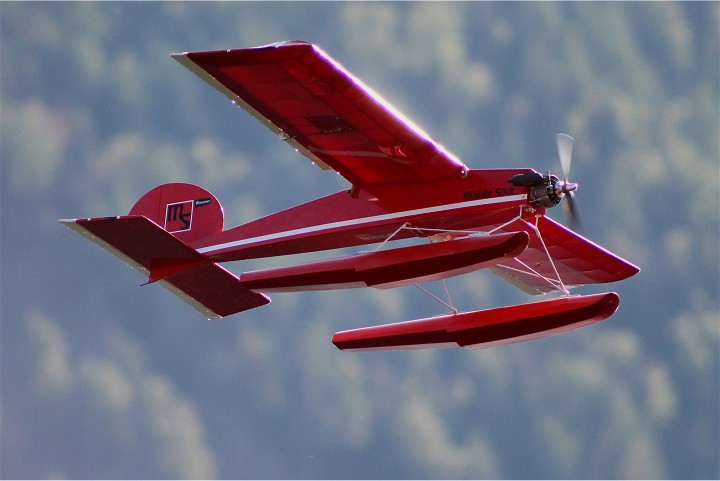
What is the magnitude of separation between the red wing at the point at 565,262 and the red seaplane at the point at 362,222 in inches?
2.9

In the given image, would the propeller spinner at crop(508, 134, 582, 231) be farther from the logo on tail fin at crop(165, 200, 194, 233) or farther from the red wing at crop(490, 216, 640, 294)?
the logo on tail fin at crop(165, 200, 194, 233)

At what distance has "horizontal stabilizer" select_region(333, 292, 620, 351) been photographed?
65.9 feet

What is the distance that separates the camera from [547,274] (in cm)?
2388

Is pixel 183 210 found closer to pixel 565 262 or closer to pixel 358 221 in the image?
pixel 358 221

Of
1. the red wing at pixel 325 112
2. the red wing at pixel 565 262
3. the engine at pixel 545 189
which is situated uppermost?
the red wing at pixel 325 112

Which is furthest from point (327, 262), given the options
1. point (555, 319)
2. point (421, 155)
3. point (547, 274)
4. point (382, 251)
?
point (547, 274)

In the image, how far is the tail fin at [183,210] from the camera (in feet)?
73.6

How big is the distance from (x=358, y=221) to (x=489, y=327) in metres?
2.52

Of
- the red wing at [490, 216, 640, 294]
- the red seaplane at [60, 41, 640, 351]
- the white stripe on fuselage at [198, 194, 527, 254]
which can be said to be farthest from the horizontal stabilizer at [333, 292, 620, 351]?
the red wing at [490, 216, 640, 294]

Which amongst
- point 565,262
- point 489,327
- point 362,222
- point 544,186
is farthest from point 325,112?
point 565,262

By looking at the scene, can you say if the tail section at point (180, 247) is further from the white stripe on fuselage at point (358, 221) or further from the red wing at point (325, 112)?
the red wing at point (325, 112)

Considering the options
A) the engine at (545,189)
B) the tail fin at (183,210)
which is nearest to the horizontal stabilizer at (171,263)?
the tail fin at (183,210)

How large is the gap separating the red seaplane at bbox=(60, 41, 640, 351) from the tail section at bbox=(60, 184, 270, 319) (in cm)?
2

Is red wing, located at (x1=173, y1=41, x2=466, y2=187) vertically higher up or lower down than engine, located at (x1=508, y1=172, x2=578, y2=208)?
higher up
